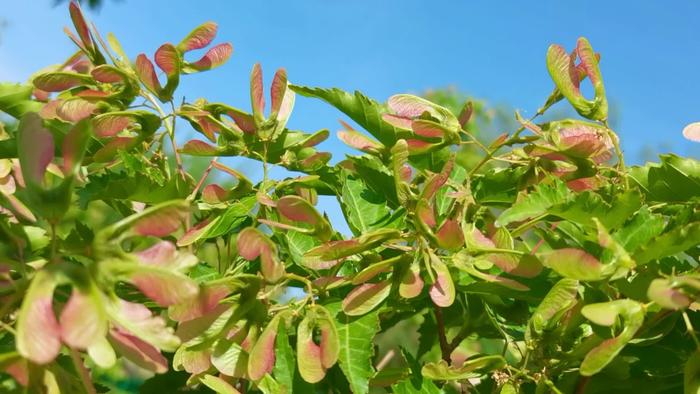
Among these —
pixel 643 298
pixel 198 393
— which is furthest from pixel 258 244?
pixel 198 393

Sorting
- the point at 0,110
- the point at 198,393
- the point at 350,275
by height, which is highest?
the point at 0,110

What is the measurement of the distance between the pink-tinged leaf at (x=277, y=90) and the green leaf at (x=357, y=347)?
0.31m

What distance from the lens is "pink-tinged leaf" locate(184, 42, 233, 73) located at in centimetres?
107

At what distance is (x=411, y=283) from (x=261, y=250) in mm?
189

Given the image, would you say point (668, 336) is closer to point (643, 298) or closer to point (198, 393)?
point (643, 298)

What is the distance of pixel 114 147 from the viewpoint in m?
1.02

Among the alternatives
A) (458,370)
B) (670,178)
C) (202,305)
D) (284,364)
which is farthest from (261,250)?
(670,178)

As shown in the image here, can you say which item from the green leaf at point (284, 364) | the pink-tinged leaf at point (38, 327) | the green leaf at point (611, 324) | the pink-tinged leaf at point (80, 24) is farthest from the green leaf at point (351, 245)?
the pink-tinged leaf at point (80, 24)

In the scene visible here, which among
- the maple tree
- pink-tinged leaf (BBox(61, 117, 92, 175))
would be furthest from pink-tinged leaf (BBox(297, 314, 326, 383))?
pink-tinged leaf (BBox(61, 117, 92, 175))

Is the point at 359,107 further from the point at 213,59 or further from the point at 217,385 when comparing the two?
the point at 217,385

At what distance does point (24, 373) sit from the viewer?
0.61 m

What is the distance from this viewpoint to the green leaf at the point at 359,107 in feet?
3.53

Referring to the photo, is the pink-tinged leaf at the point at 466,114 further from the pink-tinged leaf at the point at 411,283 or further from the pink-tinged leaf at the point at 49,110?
the pink-tinged leaf at the point at 49,110

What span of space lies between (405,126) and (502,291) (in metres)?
0.27
